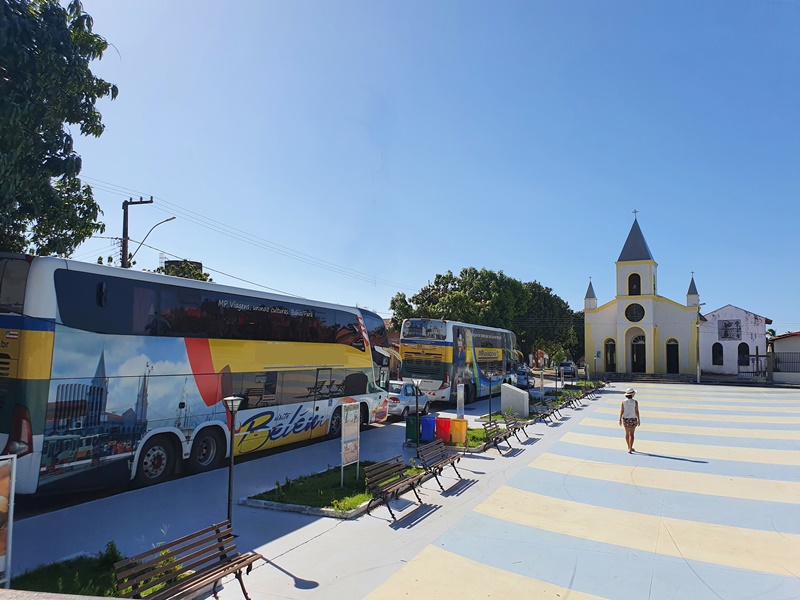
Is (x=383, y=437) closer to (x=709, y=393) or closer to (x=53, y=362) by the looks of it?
(x=53, y=362)

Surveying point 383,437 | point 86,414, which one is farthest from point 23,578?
point 383,437

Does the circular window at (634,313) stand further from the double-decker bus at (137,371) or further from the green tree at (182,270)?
the double-decker bus at (137,371)

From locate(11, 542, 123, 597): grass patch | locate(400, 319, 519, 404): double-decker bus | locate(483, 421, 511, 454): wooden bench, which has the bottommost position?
locate(11, 542, 123, 597): grass patch

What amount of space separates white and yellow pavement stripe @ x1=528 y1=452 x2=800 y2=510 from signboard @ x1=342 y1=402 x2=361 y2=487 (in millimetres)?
4539

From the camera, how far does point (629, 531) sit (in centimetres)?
800

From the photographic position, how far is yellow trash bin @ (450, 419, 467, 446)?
14523 millimetres

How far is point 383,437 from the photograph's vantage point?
650 inches

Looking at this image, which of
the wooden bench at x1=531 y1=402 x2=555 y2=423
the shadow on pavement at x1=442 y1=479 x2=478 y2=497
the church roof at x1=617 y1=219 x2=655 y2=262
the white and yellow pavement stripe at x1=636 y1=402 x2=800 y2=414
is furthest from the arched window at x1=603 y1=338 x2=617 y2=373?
the shadow on pavement at x1=442 y1=479 x2=478 y2=497

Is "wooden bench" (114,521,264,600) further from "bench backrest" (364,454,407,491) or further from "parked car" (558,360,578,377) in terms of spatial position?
"parked car" (558,360,578,377)

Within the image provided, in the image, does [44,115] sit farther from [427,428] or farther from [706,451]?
[706,451]

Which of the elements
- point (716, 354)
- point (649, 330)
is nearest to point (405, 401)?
point (649, 330)

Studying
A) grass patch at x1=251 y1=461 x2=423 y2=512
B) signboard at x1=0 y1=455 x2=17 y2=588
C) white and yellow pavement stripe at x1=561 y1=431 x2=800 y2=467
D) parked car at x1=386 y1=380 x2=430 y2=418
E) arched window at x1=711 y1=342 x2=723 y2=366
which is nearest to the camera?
signboard at x1=0 y1=455 x2=17 y2=588

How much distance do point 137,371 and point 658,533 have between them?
29.4ft

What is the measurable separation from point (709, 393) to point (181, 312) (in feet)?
115
